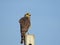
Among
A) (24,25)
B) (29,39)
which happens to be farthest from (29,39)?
(24,25)

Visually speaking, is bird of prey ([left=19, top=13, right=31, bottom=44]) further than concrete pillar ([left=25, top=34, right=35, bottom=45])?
Yes

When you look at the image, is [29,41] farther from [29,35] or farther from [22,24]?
[22,24]

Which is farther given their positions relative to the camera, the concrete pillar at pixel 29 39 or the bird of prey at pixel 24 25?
the bird of prey at pixel 24 25

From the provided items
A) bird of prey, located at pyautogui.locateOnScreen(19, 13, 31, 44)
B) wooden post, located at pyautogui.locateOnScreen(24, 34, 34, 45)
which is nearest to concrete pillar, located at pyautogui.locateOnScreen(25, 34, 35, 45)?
wooden post, located at pyautogui.locateOnScreen(24, 34, 34, 45)

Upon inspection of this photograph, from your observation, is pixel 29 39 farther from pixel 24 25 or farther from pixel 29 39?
pixel 24 25

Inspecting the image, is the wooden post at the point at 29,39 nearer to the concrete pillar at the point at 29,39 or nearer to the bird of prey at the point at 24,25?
the concrete pillar at the point at 29,39

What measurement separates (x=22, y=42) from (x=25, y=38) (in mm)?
845

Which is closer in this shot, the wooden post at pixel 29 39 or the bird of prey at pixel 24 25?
the wooden post at pixel 29 39

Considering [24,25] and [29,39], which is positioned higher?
[24,25]

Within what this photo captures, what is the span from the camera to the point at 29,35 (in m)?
13.5

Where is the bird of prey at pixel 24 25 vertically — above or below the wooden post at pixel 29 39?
above

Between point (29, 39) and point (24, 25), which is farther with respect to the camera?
point (24, 25)

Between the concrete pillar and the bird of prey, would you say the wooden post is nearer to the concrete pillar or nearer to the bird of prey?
the concrete pillar

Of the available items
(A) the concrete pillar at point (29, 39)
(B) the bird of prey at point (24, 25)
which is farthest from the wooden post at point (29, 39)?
(B) the bird of prey at point (24, 25)
